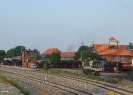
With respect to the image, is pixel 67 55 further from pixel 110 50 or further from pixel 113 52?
pixel 113 52

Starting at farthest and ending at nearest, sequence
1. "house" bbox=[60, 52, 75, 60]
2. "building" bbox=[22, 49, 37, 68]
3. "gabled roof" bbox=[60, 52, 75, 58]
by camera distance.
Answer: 1. "gabled roof" bbox=[60, 52, 75, 58]
2. "house" bbox=[60, 52, 75, 60]
3. "building" bbox=[22, 49, 37, 68]

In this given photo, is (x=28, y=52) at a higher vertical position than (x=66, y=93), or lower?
higher

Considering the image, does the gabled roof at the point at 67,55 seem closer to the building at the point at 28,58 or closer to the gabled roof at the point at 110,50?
the gabled roof at the point at 110,50

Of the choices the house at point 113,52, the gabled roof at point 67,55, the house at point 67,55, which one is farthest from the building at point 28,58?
the gabled roof at point 67,55

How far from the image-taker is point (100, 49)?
7650 cm

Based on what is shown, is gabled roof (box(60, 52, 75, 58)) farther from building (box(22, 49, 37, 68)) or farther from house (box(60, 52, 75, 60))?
building (box(22, 49, 37, 68))

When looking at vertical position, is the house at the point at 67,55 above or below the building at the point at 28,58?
above

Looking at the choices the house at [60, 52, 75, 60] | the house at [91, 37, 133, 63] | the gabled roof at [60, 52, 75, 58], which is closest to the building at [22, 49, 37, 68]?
the house at [91, 37, 133, 63]

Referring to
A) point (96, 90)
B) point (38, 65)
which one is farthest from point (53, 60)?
point (96, 90)

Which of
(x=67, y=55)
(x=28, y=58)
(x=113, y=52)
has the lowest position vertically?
(x=28, y=58)

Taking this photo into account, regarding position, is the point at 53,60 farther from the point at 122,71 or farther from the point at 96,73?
the point at 96,73

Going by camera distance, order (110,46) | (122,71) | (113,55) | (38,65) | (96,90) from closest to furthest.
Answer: (96,90) → (122,71) → (38,65) → (113,55) → (110,46)

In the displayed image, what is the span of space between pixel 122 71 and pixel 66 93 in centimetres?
2518

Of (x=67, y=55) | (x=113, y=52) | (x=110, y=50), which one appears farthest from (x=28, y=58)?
(x=67, y=55)
